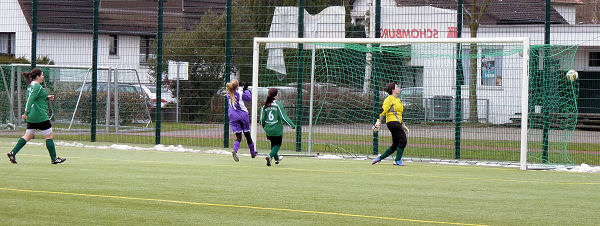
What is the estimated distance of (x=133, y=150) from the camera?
18.9 meters

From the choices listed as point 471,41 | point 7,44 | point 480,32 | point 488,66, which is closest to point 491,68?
point 488,66

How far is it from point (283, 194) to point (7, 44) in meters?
23.5

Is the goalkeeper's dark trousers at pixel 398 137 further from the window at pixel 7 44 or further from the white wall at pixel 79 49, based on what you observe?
the window at pixel 7 44

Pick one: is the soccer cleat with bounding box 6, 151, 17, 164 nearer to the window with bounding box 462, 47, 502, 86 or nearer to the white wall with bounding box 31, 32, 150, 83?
the white wall with bounding box 31, 32, 150, 83

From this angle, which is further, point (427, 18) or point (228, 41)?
point (228, 41)

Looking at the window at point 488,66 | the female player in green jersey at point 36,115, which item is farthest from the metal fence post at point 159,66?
the window at point 488,66

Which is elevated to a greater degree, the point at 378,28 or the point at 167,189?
the point at 378,28

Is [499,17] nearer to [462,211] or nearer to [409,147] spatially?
[409,147]

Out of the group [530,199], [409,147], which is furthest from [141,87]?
[530,199]

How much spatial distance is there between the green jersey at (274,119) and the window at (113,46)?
909 cm

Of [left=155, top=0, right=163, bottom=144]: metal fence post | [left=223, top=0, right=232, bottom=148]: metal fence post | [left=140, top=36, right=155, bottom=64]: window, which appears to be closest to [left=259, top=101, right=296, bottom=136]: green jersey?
[left=223, top=0, right=232, bottom=148]: metal fence post

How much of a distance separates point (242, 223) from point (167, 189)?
2857 millimetres

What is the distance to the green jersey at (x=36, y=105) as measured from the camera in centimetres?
1414

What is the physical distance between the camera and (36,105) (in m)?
14.2
